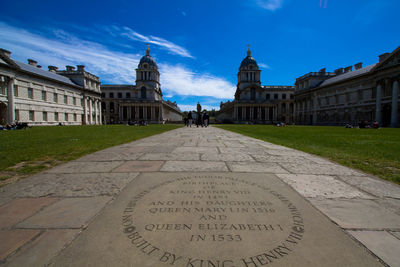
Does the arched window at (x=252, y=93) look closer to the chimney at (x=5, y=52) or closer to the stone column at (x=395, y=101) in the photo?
the stone column at (x=395, y=101)

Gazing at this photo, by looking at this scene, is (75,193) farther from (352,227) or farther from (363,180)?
(363,180)

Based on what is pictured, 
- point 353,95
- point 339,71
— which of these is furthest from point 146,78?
point 353,95

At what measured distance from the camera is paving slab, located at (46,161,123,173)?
3.87 meters

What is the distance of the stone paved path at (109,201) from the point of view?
157 cm

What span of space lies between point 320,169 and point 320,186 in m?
1.21

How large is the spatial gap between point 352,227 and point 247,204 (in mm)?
1022

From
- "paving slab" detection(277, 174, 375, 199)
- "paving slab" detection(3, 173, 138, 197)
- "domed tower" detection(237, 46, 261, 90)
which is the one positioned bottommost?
"paving slab" detection(277, 174, 375, 199)

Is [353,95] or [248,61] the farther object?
[248,61]

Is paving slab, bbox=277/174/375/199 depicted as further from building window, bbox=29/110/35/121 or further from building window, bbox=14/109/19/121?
building window, bbox=29/110/35/121

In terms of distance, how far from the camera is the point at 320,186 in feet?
9.79

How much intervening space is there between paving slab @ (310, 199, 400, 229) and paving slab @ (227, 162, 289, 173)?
1.44 m

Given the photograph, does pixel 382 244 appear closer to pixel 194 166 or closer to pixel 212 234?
pixel 212 234

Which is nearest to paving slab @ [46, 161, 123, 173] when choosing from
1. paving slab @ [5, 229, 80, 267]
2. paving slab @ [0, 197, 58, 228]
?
paving slab @ [0, 197, 58, 228]

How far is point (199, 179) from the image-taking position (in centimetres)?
324
